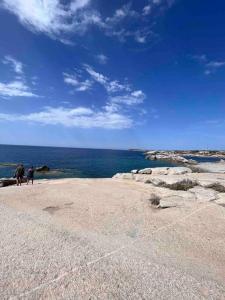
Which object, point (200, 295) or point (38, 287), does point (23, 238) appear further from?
point (200, 295)

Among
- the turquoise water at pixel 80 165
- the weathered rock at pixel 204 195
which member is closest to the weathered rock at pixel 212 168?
the turquoise water at pixel 80 165

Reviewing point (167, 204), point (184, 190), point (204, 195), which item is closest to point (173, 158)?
point (184, 190)

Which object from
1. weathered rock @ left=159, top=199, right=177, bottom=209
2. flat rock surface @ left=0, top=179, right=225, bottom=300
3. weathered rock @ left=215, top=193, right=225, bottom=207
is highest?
weathered rock @ left=215, top=193, right=225, bottom=207

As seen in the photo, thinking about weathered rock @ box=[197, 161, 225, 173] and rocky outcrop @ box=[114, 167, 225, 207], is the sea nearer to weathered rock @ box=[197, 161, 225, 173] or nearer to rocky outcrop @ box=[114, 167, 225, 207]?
weathered rock @ box=[197, 161, 225, 173]

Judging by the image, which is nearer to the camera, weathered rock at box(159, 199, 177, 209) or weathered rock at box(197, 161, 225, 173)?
weathered rock at box(159, 199, 177, 209)

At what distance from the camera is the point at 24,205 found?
1523 centimetres

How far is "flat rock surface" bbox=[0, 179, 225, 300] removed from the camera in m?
6.77

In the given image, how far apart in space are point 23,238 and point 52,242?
4.44 feet

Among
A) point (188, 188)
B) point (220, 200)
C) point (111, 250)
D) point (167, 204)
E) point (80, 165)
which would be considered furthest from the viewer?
point (80, 165)

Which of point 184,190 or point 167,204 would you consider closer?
point 167,204

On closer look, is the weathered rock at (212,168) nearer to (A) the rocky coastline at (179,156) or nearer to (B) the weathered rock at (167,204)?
(A) the rocky coastline at (179,156)

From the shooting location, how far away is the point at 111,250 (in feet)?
29.9

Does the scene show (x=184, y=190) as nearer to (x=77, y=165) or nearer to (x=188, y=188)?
(x=188, y=188)

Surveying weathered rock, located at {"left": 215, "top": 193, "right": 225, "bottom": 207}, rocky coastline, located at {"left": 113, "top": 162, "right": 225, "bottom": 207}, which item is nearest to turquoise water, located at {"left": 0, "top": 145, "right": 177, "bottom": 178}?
rocky coastline, located at {"left": 113, "top": 162, "right": 225, "bottom": 207}
